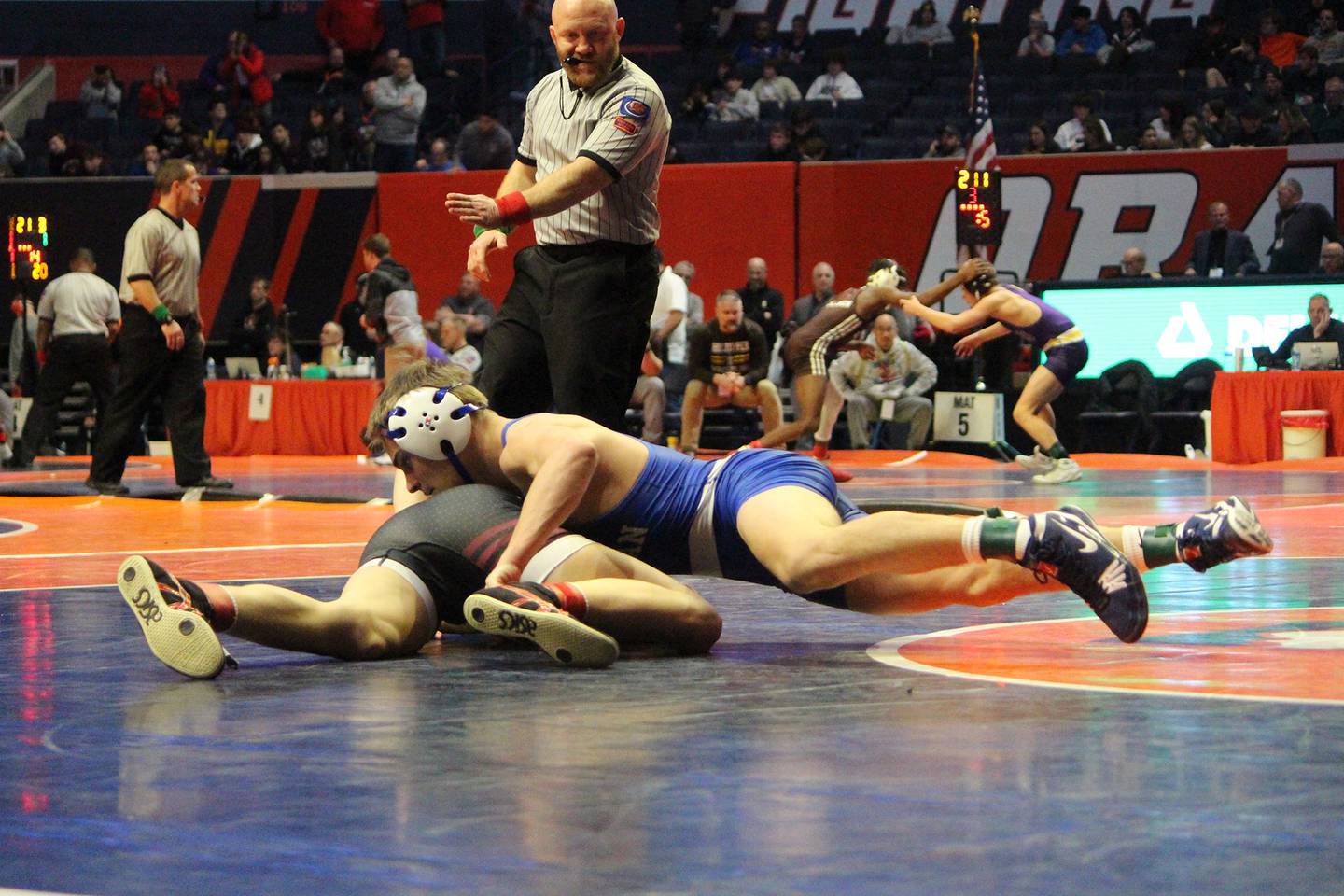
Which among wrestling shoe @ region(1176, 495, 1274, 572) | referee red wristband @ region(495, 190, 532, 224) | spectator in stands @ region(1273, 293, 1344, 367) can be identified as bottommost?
wrestling shoe @ region(1176, 495, 1274, 572)

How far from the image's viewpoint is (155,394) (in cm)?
829

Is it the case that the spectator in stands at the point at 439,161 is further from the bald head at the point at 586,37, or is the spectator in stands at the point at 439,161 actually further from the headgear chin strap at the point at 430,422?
the headgear chin strap at the point at 430,422

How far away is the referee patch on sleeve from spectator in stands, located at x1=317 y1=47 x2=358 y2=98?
48.3ft

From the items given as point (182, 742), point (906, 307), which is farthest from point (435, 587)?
point (906, 307)

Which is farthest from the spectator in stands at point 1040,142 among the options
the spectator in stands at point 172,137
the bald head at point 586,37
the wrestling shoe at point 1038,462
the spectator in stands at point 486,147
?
the bald head at point 586,37

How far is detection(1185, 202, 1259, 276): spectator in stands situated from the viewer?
44.8ft

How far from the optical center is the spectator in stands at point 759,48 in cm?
1802

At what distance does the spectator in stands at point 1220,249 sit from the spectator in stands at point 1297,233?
20 centimetres

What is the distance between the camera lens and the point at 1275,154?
1423 cm

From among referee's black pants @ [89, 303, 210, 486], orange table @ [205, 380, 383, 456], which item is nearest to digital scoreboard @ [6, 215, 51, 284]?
orange table @ [205, 380, 383, 456]

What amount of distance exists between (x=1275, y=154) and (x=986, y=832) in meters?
13.2

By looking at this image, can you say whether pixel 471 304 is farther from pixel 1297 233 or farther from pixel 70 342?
pixel 1297 233

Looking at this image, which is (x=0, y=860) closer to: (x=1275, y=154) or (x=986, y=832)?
(x=986, y=832)

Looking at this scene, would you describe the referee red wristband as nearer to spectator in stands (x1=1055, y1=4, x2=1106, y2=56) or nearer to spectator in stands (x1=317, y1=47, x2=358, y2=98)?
spectator in stands (x1=1055, y1=4, x2=1106, y2=56)
